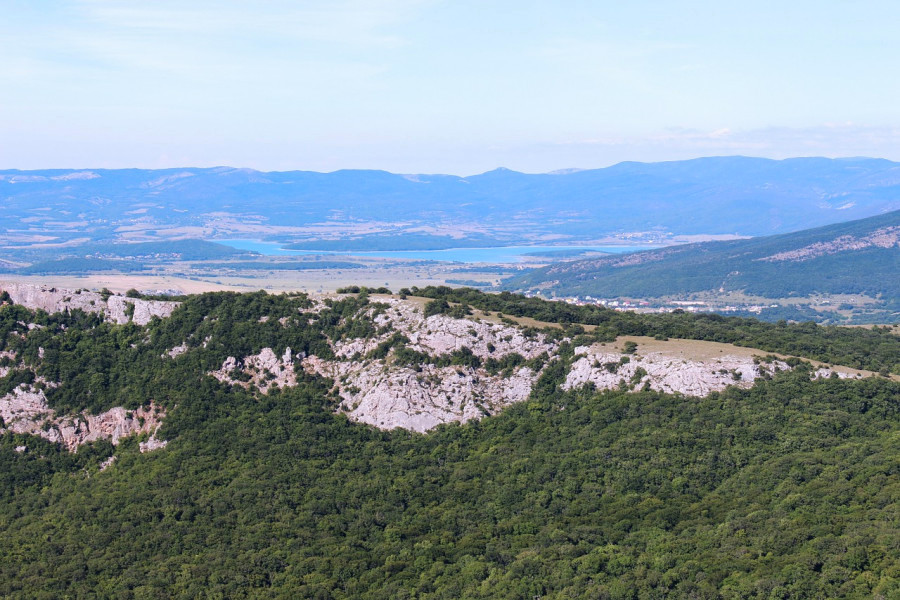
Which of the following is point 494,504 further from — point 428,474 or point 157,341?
point 157,341

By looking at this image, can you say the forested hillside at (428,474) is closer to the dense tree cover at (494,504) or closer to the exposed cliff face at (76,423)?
the dense tree cover at (494,504)

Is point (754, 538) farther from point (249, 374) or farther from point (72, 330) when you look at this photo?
point (72, 330)

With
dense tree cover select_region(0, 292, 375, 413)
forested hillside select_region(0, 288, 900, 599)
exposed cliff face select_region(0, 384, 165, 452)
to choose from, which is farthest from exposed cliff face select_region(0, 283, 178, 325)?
exposed cliff face select_region(0, 384, 165, 452)

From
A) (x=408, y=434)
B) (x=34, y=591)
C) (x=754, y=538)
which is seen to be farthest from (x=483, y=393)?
(x=34, y=591)

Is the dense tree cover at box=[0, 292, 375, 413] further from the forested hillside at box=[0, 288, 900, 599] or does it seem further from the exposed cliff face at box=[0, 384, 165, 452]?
the exposed cliff face at box=[0, 384, 165, 452]

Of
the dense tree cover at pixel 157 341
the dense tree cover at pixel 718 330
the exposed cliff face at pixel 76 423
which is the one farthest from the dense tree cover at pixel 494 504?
the dense tree cover at pixel 718 330

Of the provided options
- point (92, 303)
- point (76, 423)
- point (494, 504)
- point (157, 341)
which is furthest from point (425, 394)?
point (92, 303)
